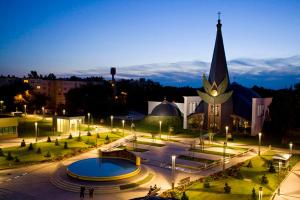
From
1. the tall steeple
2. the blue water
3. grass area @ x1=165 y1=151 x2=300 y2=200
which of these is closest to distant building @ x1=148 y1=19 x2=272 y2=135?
the tall steeple

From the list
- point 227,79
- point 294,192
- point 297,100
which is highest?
point 227,79

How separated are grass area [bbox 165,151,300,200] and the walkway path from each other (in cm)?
53

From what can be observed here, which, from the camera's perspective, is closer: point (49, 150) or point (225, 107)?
point (49, 150)

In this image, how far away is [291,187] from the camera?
23.5m

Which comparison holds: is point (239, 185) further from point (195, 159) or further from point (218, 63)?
point (218, 63)

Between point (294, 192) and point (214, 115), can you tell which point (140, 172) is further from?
point (214, 115)

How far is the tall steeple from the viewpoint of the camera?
163ft

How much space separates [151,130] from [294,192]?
32220 millimetres

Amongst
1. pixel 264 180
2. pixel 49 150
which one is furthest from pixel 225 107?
pixel 49 150

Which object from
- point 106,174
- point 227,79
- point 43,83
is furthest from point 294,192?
point 43,83

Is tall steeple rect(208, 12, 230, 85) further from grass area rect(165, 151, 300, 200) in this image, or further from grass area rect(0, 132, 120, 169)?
grass area rect(165, 151, 300, 200)

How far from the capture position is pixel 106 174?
82.1 feet

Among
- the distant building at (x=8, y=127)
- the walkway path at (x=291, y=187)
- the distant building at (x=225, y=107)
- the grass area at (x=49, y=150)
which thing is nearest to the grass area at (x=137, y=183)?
the walkway path at (x=291, y=187)

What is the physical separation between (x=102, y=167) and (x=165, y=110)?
34933 mm
